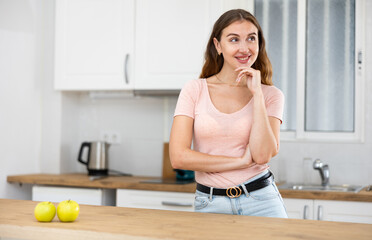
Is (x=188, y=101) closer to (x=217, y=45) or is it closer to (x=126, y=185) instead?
(x=217, y=45)

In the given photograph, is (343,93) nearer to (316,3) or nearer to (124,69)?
(316,3)

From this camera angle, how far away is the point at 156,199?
320cm

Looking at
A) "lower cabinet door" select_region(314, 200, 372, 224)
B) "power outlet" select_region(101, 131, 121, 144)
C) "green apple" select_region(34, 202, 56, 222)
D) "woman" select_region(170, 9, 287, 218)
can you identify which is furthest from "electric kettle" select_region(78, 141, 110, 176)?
"green apple" select_region(34, 202, 56, 222)

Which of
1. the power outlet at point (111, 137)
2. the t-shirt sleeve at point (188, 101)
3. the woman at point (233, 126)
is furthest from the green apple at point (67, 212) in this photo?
the power outlet at point (111, 137)

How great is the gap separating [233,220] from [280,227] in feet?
0.61

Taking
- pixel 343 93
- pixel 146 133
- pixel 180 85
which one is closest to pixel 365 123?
pixel 343 93

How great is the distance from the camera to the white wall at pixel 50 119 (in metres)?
3.57

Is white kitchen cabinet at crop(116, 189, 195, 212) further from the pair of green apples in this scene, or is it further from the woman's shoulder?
the pair of green apples

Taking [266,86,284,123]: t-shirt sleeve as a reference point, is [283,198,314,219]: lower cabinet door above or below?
below

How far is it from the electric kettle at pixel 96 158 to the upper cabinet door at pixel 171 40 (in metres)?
0.57

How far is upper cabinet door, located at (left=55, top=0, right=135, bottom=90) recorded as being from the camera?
3521mm

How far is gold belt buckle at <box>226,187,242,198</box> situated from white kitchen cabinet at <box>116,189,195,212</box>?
3.67ft

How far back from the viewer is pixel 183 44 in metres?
3.37

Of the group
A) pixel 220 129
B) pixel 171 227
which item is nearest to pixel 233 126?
pixel 220 129
